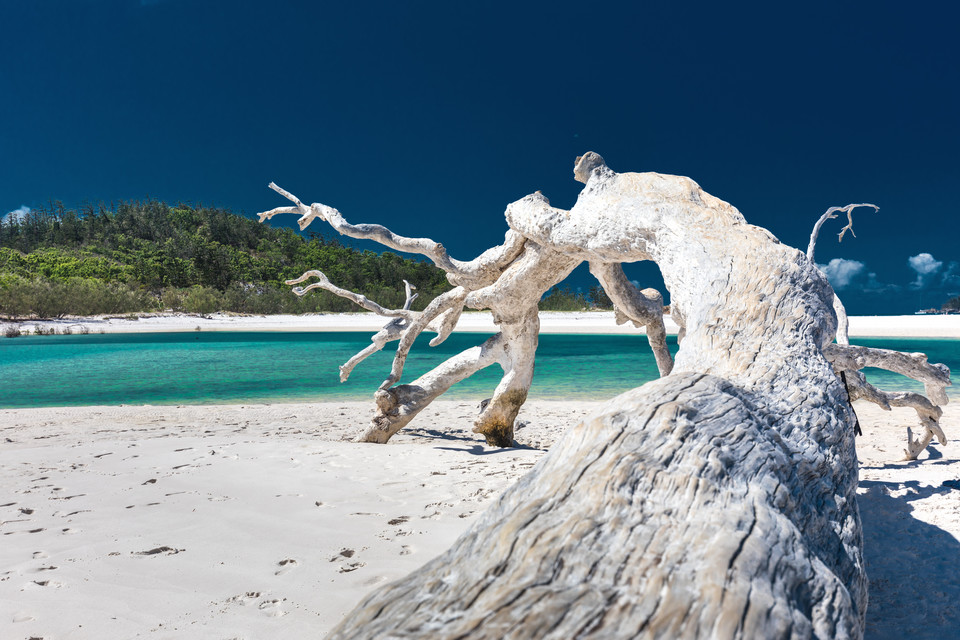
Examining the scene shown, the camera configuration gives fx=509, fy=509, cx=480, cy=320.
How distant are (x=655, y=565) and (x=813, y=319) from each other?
58.9 inches

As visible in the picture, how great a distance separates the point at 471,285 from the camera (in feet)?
18.1

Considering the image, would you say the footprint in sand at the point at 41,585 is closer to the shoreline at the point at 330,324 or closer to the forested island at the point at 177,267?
the shoreline at the point at 330,324

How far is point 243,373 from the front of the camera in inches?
577

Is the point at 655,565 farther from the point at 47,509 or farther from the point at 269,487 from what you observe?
the point at 47,509

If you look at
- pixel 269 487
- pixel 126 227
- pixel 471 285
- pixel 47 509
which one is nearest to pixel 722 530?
pixel 269 487

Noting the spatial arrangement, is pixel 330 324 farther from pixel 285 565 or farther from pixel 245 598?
pixel 245 598

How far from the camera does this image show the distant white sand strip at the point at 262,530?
6.90ft

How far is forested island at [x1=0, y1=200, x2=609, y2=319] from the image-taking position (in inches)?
1395

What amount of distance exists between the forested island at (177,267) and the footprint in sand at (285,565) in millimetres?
40028

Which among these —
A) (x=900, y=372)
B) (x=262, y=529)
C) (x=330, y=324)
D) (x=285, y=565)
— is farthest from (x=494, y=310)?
(x=330, y=324)

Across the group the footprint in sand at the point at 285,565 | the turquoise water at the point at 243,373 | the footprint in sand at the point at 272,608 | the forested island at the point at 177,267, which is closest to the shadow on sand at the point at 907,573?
the footprint in sand at the point at 272,608

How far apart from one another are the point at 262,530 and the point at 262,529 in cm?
2

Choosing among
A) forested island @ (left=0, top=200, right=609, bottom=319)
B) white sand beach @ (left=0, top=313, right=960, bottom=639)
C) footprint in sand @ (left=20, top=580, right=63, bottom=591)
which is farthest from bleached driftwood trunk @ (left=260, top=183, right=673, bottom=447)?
forested island @ (left=0, top=200, right=609, bottom=319)

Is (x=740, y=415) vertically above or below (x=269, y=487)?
above
